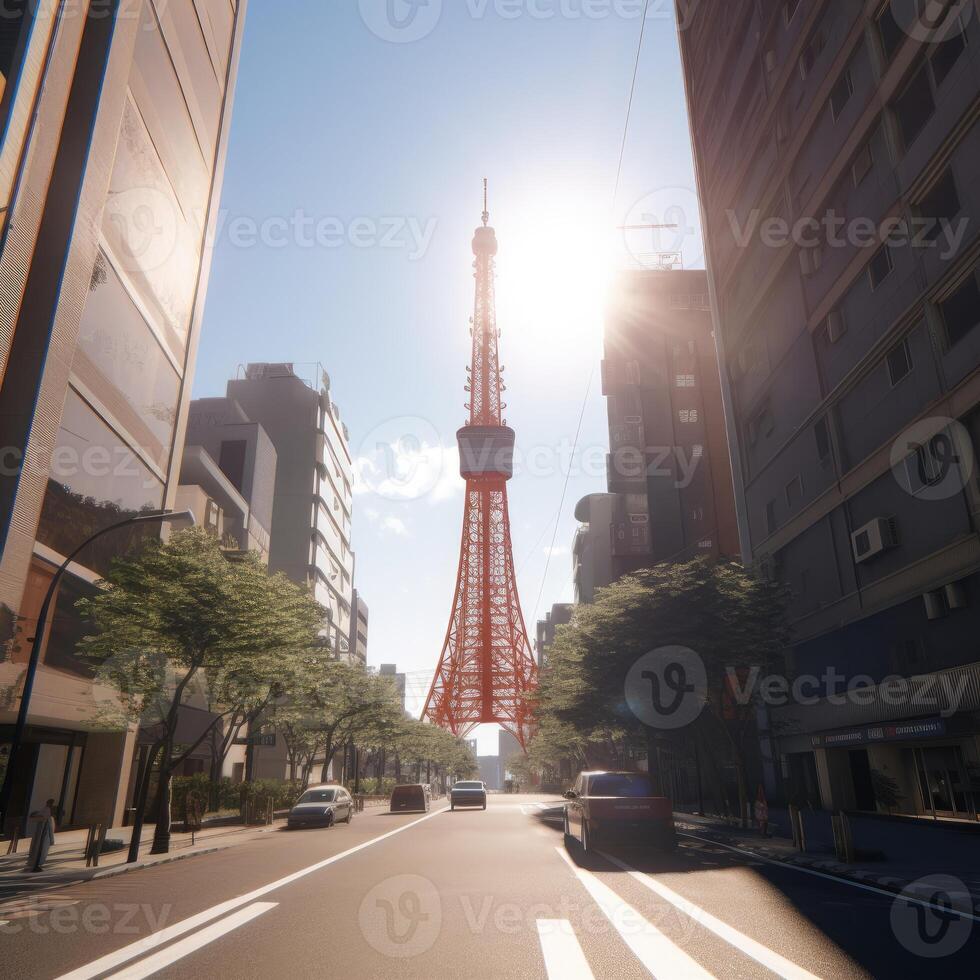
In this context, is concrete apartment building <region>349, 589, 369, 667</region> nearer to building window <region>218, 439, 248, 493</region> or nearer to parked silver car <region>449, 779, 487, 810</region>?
building window <region>218, 439, 248, 493</region>

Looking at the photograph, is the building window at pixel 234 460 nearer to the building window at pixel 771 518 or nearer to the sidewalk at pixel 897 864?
the building window at pixel 771 518

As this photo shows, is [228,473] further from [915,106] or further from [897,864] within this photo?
[897,864]

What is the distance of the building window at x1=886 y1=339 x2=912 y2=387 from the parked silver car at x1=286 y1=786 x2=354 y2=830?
71.4 ft

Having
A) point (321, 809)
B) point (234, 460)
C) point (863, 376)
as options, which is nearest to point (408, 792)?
point (321, 809)

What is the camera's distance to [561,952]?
21.7ft

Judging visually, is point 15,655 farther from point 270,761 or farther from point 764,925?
point 270,761

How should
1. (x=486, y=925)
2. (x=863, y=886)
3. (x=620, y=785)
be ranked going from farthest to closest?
1. (x=620, y=785)
2. (x=863, y=886)
3. (x=486, y=925)

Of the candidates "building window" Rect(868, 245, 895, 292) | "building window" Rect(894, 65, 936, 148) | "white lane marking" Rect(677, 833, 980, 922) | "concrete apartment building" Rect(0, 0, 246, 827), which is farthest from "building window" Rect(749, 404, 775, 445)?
"concrete apartment building" Rect(0, 0, 246, 827)

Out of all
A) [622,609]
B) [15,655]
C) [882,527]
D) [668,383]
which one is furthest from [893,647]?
[668,383]

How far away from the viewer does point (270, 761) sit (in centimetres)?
5872

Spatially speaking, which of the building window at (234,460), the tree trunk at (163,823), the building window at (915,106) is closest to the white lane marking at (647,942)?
the tree trunk at (163,823)

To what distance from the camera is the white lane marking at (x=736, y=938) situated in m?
5.89

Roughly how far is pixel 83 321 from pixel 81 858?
14.4 meters

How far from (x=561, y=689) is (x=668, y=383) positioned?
1603 inches
